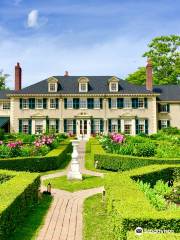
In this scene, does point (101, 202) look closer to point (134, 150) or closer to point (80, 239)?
point (80, 239)

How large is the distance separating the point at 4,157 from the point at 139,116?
26.9 metres

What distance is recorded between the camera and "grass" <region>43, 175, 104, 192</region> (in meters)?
15.4

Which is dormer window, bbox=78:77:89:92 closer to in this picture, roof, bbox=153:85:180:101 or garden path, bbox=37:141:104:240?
roof, bbox=153:85:180:101

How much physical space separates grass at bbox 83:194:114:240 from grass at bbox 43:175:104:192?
83.1 inches

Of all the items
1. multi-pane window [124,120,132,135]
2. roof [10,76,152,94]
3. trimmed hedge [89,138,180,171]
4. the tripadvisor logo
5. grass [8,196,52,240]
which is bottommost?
grass [8,196,52,240]

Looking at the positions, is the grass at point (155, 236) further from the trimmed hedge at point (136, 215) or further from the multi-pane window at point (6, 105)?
the multi-pane window at point (6, 105)

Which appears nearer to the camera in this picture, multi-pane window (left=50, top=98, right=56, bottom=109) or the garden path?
the garden path

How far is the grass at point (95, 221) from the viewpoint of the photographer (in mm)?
9273

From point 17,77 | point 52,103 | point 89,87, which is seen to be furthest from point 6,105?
point 89,87

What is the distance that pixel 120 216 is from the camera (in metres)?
7.50

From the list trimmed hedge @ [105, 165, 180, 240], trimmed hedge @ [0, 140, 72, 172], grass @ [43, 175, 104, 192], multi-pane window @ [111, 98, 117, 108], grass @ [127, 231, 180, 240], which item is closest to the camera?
grass @ [127, 231, 180, 240]

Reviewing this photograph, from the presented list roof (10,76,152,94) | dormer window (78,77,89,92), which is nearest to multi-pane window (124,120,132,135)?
roof (10,76,152,94)

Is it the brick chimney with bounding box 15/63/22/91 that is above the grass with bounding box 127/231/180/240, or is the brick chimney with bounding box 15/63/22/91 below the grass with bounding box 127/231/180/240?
above

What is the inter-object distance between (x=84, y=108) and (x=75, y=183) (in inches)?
1155
